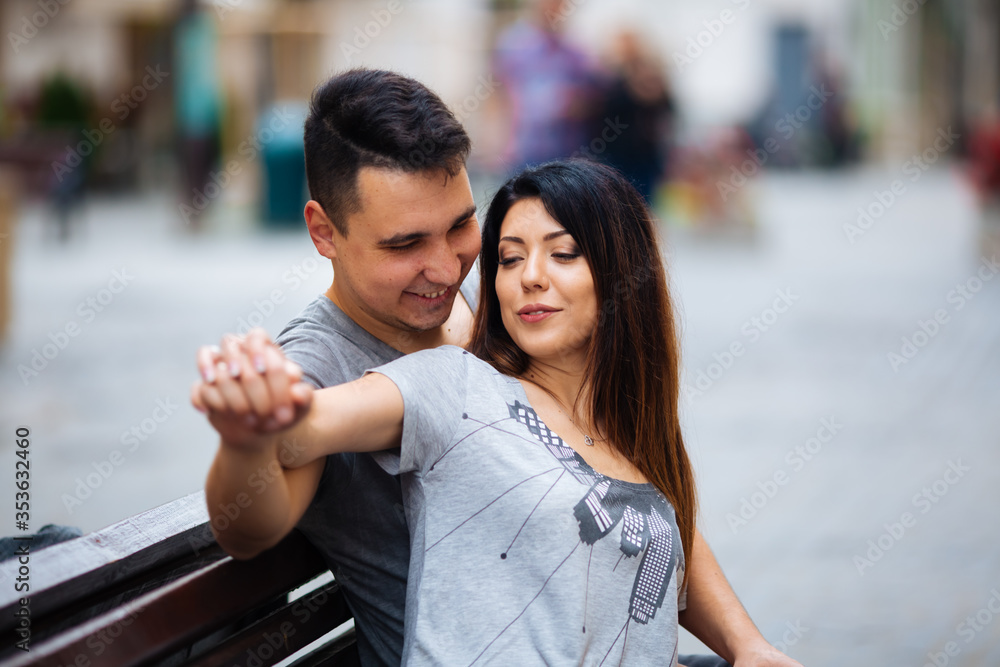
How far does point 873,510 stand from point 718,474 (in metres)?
0.77

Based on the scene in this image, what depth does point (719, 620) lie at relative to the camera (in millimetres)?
2096

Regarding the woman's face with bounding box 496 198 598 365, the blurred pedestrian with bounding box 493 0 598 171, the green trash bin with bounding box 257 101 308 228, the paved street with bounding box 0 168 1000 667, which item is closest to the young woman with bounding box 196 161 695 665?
the woman's face with bounding box 496 198 598 365

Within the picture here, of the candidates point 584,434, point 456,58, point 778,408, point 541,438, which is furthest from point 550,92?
point 456,58

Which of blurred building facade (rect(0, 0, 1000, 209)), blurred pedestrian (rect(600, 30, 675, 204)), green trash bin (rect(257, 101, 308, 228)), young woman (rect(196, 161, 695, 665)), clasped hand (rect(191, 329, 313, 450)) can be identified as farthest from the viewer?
blurred building facade (rect(0, 0, 1000, 209))

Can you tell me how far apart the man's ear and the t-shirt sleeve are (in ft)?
1.45

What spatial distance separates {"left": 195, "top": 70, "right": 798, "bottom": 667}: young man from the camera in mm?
1887

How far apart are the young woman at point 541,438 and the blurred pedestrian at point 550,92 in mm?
7803

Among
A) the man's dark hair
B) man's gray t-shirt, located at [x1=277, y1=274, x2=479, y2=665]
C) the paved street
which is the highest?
the man's dark hair

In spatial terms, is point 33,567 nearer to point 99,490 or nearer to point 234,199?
point 99,490

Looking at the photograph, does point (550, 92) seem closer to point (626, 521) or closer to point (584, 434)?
point (584, 434)

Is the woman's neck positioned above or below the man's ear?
below

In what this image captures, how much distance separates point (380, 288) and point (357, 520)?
44 cm

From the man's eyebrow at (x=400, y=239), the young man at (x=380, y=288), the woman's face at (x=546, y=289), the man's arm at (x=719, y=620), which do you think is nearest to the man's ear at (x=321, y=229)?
the young man at (x=380, y=288)

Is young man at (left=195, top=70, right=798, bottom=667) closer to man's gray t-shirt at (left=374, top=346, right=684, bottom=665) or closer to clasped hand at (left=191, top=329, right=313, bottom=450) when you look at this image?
man's gray t-shirt at (left=374, top=346, right=684, bottom=665)
